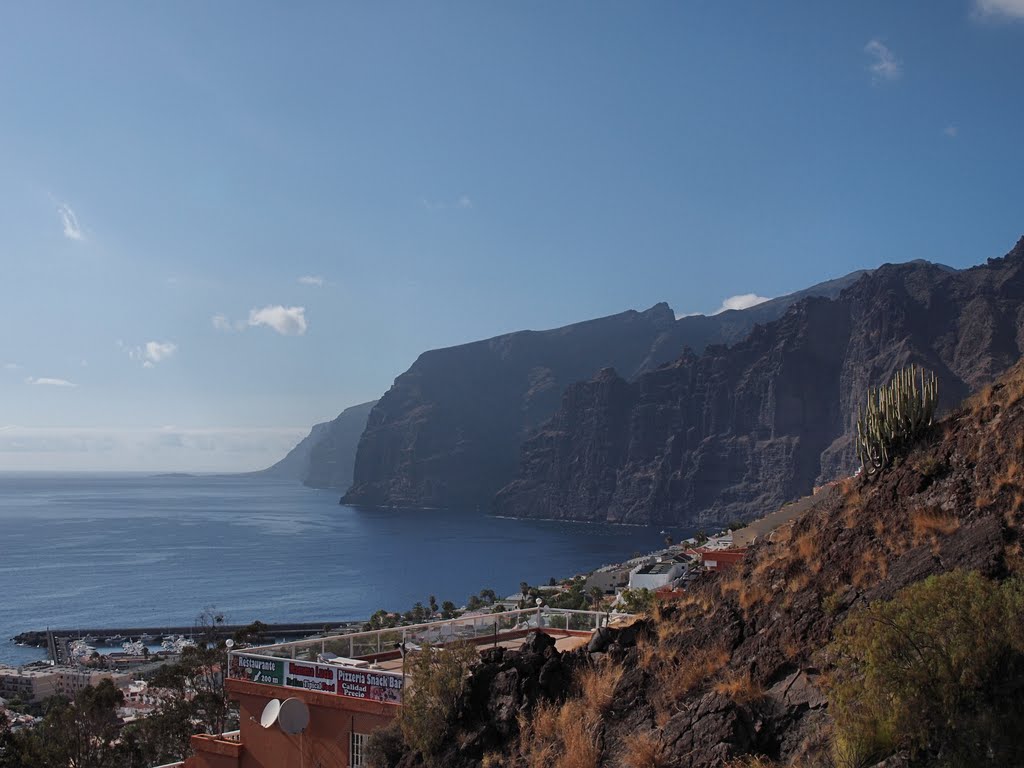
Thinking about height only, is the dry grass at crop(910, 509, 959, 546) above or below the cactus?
below

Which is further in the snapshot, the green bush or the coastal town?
the coastal town

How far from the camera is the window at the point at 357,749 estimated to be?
13094 mm

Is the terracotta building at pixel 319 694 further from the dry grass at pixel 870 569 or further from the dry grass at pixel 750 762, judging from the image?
the dry grass at pixel 870 569

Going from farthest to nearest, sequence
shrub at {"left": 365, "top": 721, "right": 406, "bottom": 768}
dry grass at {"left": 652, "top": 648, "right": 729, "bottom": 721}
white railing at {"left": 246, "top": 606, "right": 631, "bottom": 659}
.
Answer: white railing at {"left": 246, "top": 606, "right": 631, "bottom": 659} → shrub at {"left": 365, "top": 721, "right": 406, "bottom": 768} → dry grass at {"left": 652, "top": 648, "right": 729, "bottom": 721}

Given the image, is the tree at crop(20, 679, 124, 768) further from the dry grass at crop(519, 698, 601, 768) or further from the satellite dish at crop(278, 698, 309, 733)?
the dry grass at crop(519, 698, 601, 768)

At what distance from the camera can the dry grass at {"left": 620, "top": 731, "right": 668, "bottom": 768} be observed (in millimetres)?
8891

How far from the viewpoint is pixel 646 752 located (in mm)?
8969

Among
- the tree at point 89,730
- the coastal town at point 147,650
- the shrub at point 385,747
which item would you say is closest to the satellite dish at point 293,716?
the shrub at point 385,747

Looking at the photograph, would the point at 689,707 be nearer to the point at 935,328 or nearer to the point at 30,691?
the point at 30,691

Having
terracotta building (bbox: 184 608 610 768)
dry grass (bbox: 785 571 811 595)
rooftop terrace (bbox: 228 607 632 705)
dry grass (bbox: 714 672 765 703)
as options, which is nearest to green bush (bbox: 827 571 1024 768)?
dry grass (bbox: 714 672 765 703)

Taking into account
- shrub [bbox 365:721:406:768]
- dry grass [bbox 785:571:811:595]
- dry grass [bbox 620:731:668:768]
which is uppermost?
dry grass [bbox 785:571:811:595]

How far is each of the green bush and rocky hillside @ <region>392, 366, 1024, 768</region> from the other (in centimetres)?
2

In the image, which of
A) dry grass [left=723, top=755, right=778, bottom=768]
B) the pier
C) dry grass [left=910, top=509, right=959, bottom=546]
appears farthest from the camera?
the pier

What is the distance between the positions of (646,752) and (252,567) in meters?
126
